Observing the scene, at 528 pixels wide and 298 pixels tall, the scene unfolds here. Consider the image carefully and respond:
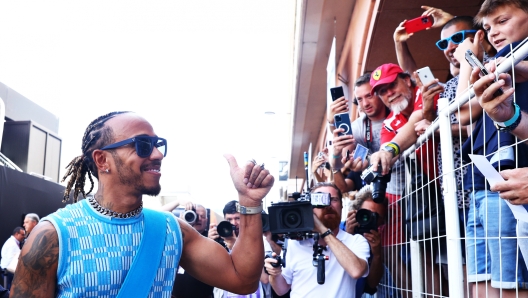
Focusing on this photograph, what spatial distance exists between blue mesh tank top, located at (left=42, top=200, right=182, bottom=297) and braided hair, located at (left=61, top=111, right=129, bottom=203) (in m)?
0.28

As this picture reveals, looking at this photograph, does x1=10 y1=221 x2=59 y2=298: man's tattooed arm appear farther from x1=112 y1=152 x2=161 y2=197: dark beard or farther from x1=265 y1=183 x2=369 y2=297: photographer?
x1=265 y1=183 x2=369 y2=297: photographer

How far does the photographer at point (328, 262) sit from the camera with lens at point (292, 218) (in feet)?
0.45

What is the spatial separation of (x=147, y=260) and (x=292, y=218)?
5.43ft

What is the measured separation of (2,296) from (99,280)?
135 centimetres

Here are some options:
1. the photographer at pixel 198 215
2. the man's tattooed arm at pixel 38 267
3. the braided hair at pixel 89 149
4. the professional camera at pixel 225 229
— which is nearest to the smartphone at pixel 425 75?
the braided hair at pixel 89 149

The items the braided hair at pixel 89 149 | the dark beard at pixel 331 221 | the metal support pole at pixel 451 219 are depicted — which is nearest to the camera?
the braided hair at pixel 89 149

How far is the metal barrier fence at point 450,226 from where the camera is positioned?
2.27 meters

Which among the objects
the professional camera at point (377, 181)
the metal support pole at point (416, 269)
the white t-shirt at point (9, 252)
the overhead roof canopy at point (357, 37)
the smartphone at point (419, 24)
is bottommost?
the white t-shirt at point (9, 252)

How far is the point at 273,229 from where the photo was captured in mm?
3723

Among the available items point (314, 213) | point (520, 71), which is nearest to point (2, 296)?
point (314, 213)

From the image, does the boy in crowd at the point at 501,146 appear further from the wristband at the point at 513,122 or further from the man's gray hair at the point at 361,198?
the man's gray hair at the point at 361,198

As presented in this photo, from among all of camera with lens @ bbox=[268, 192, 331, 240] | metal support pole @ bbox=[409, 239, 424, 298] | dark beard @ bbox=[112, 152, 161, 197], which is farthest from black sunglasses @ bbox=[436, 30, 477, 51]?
dark beard @ bbox=[112, 152, 161, 197]

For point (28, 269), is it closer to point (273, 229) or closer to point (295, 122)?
point (273, 229)

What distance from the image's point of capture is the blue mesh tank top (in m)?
2.11
